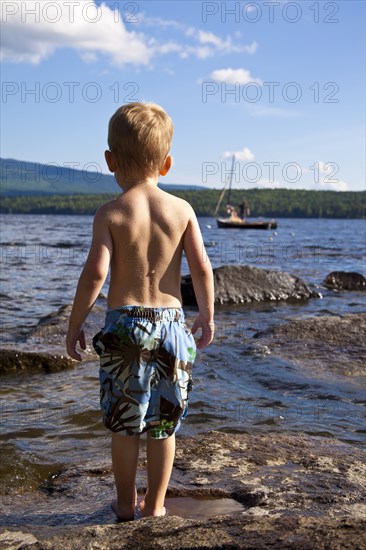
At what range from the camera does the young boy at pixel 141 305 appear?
2.84m

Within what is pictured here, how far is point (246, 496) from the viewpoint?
308 cm

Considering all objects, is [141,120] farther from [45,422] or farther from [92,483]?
[45,422]

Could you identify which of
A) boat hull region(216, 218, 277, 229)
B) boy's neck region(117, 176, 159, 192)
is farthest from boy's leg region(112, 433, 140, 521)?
boat hull region(216, 218, 277, 229)

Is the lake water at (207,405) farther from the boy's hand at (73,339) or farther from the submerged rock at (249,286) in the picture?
the submerged rock at (249,286)

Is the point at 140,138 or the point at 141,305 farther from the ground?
the point at 140,138

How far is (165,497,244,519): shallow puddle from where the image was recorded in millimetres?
2925

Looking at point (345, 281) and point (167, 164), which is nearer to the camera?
point (167, 164)

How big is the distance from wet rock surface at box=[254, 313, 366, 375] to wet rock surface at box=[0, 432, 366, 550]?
237 centimetres

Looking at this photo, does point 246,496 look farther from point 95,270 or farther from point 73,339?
point 95,270

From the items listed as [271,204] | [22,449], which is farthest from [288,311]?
[271,204]

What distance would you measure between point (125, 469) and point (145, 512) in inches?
8.0

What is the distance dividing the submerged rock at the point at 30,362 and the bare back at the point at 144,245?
345cm

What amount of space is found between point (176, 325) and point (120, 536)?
0.98 metres

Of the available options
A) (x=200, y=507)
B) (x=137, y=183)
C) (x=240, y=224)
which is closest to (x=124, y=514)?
(x=200, y=507)
